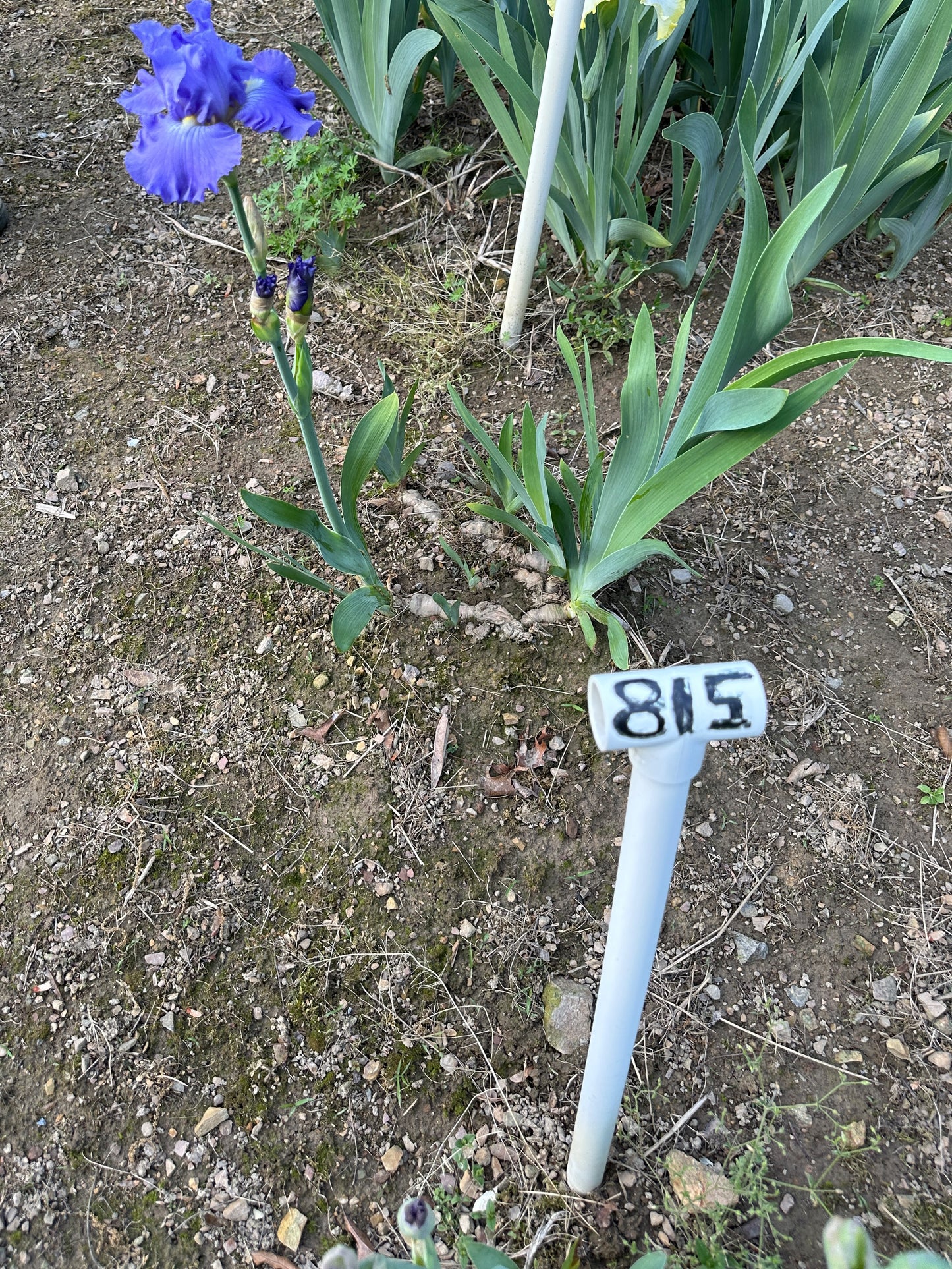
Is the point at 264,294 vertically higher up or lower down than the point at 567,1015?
higher up

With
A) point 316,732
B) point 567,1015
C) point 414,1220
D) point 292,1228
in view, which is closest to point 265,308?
point 316,732

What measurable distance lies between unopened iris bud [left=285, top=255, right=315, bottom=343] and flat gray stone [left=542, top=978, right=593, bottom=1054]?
105 cm

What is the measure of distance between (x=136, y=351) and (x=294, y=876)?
1.38 m

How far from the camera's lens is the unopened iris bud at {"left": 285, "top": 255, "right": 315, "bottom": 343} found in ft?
3.74

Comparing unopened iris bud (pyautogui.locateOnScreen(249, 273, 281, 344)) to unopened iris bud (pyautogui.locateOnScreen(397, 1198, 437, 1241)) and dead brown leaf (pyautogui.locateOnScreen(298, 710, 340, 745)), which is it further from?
unopened iris bud (pyautogui.locateOnScreen(397, 1198, 437, 1241))

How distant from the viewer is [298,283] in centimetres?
114

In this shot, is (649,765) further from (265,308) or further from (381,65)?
(381,65)

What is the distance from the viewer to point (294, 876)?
1.40 metres

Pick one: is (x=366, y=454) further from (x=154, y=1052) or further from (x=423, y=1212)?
Result: (x=423, y=1212)

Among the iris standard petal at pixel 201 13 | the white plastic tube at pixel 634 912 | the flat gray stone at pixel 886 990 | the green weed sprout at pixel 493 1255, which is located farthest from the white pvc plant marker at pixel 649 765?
the iris standard petal at pixel 201 13

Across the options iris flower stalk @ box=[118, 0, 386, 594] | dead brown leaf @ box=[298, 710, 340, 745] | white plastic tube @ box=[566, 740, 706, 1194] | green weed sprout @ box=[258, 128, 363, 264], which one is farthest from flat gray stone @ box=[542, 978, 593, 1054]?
green weed sprout @ box=[258, 128, 363, 264]

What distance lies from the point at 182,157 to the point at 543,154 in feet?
3.10

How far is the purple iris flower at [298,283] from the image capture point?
114cm

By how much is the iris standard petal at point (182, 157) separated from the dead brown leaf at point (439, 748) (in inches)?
36.0
